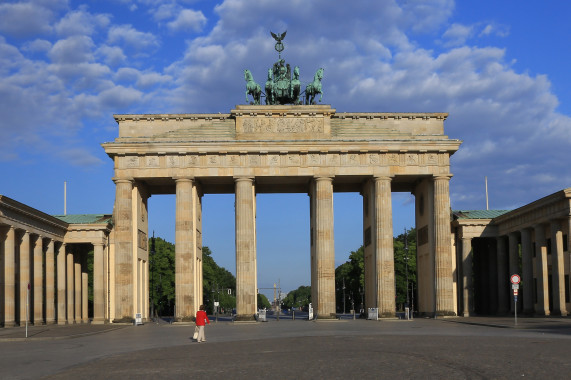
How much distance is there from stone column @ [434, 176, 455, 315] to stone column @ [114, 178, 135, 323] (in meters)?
25.4

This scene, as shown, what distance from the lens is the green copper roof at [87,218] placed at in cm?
6756

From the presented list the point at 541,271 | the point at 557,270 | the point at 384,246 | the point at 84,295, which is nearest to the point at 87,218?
the point at 84,295

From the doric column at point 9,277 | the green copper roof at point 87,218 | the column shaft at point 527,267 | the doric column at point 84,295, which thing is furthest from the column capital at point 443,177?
the doric column at point 9,277

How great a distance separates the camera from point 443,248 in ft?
214

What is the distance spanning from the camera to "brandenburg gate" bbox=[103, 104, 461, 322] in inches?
2537

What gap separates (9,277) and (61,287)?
1195cm

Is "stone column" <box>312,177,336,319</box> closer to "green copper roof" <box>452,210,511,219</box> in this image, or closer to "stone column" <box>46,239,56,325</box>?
"green copper roof" <box>452,210,511,219</box>

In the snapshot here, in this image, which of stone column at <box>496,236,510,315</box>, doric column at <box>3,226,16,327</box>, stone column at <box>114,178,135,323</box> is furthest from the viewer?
stone column at <box>496,236,510,315</box>

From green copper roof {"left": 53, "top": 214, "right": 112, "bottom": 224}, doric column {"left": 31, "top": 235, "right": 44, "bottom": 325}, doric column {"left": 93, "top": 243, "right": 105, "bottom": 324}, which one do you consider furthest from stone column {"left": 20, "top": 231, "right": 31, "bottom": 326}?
green copper roof {"left": 53, "top": 214, "right": 112, "bottom": 224}

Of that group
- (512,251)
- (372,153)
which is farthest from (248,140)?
(512,251)

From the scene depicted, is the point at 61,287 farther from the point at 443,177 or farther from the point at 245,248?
the point at 443,177

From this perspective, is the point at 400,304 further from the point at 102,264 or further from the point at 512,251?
the point at 102,264

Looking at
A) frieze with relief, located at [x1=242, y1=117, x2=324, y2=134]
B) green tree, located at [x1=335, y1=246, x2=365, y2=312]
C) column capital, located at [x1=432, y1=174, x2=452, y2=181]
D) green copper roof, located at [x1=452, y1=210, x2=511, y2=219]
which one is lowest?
green tree, located at [x1=335, y1=246, x2=365, y2=312]

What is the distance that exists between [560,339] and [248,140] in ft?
128
